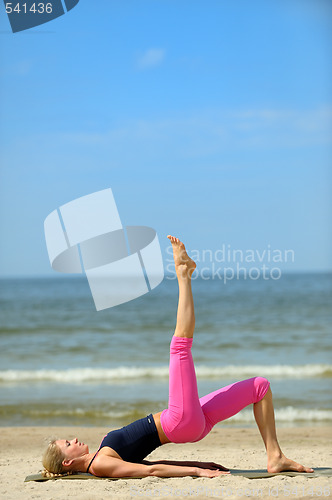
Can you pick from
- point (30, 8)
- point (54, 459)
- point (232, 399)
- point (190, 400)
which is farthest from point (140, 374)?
point (190, 400)

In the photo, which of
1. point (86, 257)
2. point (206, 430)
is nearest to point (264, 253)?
point (86, 257)

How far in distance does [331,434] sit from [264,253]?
92.0 feet

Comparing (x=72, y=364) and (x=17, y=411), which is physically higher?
(x=17, y=411)

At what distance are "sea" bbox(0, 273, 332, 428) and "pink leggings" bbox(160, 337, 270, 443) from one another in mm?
3320

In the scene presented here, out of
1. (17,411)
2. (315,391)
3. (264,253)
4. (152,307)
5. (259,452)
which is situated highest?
(259,452)

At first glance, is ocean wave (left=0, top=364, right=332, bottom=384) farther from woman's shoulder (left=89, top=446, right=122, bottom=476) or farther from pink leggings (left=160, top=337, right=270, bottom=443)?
pink leggings (left=160, top=337, right=270, bottom=443)

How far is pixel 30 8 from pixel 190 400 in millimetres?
4694

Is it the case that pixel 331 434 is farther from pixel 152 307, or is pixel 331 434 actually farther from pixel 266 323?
pixel 152 307

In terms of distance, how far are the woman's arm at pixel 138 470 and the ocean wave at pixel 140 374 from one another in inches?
237

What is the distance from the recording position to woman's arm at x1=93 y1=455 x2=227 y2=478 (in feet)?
12.5

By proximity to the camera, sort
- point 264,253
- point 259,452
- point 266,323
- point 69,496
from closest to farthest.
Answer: point 69,496, point 259,452, point 266,323, point 264,253

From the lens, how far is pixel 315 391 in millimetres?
8578

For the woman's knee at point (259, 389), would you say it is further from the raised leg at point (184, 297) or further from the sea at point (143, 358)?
the sea at point (143, 358)

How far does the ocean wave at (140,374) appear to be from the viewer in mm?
9820
